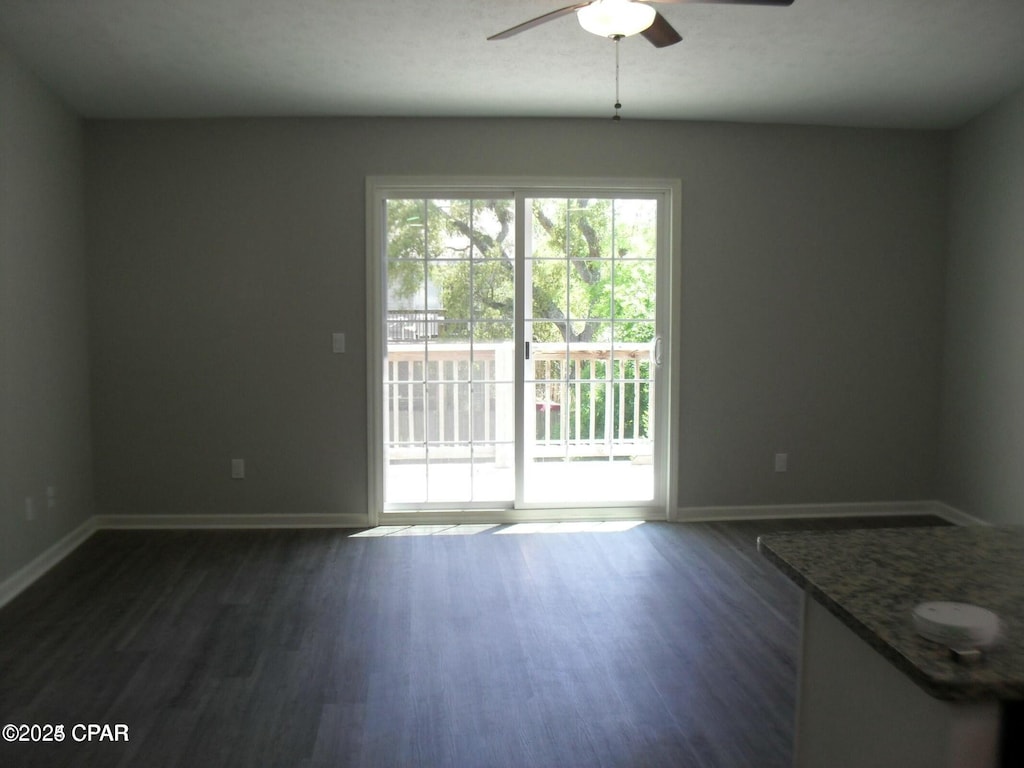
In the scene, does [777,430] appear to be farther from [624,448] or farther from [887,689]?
[887,689]

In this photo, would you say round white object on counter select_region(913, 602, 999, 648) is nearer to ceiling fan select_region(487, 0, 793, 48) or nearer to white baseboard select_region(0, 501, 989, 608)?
ceiling fan select_region(487, 0, 793, 48)

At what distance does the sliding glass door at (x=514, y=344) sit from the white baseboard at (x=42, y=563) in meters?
1.66

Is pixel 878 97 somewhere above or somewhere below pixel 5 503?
above

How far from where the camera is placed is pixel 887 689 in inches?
54.5

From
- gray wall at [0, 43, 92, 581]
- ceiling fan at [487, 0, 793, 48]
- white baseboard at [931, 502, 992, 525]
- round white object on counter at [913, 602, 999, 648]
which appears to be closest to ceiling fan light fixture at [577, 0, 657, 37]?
ceiling fan at [487, 0, 793, 48]

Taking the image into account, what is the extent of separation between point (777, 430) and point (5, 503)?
4201 mm

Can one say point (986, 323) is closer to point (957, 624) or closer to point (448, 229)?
point (448, 229)

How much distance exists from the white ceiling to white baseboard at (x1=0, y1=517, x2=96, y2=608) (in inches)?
92.2

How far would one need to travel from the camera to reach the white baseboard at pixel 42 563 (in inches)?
150

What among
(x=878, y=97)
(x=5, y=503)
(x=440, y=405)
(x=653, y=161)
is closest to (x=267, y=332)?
(x=440, y=405)

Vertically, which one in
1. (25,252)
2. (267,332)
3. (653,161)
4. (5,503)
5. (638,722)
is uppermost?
(653,161)

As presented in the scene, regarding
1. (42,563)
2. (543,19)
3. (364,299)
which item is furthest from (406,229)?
(42,563)

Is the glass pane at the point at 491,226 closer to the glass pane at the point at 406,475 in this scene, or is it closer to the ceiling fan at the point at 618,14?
the glass pane at the point at 406,475

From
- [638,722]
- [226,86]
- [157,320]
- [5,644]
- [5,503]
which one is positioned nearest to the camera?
[638,722]
